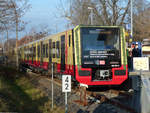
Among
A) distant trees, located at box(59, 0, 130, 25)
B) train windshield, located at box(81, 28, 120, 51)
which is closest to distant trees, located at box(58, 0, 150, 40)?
distant trees, located at box(59, 0, 130, 25)

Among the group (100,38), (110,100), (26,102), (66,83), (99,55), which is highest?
(100,38)

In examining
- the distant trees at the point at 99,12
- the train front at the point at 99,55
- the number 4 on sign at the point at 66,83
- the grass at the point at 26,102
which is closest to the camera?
the number 4 on sign at the point at 66,83

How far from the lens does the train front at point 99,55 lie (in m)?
10.1

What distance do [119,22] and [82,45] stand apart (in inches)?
785

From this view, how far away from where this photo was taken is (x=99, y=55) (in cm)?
1023

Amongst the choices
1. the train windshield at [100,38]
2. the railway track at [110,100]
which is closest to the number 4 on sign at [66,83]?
the railway track at [110,100]

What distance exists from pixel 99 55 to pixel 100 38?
749 millimetres

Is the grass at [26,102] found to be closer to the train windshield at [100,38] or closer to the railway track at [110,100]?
the railway track at [110,100]

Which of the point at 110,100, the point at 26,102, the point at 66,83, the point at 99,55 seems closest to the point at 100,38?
the point at 99,55

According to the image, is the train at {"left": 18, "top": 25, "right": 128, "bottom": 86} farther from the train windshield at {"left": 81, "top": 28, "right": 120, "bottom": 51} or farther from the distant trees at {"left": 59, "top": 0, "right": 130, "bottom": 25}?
the distant trees at {"left": 59, "top": 0, "right": 130, "bottom": 25}

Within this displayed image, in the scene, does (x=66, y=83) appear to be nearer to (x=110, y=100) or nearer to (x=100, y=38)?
(x=110, y=100)

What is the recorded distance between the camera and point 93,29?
10375 mm

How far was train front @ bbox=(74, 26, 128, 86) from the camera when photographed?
10.1 m

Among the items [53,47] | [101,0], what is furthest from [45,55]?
[101,0]
